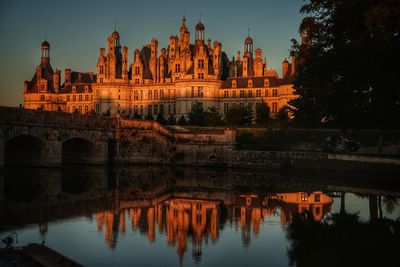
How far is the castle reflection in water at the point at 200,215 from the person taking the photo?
62.4 feet

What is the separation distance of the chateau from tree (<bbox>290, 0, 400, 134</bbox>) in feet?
81.6

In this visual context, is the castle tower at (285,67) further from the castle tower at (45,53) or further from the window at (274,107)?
the castle tower at (45,53)

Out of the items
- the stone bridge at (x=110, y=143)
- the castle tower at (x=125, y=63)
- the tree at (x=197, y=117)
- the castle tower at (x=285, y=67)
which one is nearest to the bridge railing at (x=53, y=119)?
the stone bridge at (x=110, y=143)

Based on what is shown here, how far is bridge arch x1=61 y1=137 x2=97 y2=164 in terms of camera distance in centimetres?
4631

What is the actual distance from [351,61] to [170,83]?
52.0 metres

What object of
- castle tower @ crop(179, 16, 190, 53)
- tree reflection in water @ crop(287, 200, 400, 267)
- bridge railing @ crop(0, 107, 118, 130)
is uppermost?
castle tower @ crop(179, 16, 190, 53)

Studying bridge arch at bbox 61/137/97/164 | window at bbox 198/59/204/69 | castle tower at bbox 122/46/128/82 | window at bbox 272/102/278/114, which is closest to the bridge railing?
bridge arch at bbox 61/137/97/164

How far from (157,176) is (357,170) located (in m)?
14.6

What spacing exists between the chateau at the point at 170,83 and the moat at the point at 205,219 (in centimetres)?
3767

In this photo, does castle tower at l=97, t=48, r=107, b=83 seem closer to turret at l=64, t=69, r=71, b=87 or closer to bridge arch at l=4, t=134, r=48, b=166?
turret at l=64, t=69, r=71, b=87

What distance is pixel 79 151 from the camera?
48.0 metres

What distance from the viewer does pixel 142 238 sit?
1830 cm

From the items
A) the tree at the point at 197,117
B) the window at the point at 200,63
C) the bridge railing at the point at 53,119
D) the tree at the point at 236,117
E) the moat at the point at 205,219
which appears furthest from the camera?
the window at the point at 200,63

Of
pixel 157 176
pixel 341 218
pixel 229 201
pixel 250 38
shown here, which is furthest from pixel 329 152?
pixel 250 38
